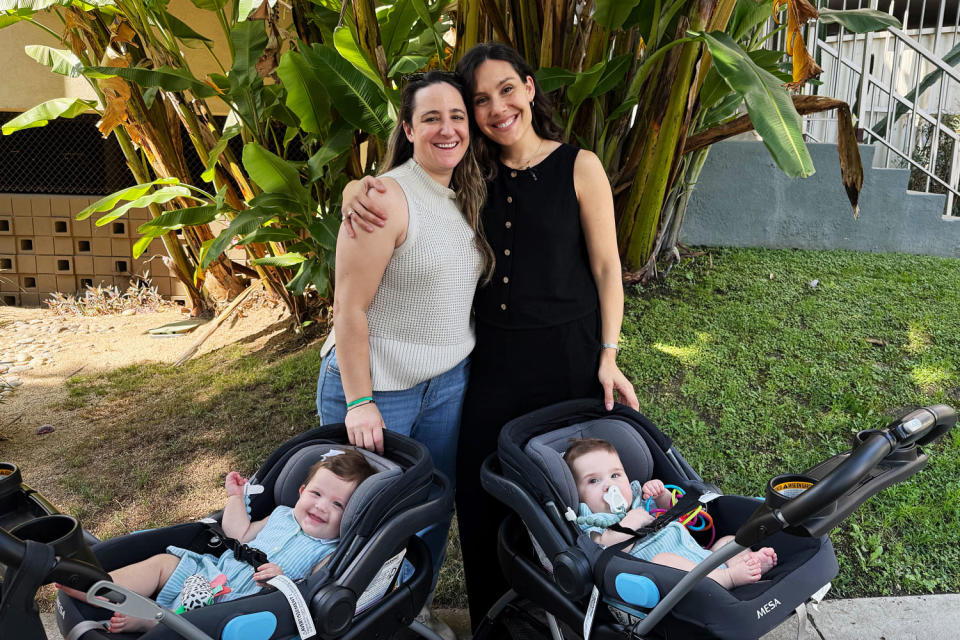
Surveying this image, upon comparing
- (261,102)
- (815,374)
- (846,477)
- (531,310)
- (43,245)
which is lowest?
(815,374)

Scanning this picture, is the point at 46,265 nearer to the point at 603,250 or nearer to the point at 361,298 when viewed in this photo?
the point at 361,298

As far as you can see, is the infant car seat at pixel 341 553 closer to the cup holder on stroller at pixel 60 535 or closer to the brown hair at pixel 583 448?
the cup holder on stroller at pixel 60 535

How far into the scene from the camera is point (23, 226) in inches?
250

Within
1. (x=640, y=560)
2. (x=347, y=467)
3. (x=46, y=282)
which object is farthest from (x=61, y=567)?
(x=46, y=282)

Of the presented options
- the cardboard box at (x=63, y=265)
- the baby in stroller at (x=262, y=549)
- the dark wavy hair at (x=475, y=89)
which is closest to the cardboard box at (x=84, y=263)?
the cardboard box at (x=63, y=265)

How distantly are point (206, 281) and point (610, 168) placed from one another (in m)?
3.22

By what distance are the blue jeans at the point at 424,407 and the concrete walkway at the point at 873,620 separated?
0.81 meters

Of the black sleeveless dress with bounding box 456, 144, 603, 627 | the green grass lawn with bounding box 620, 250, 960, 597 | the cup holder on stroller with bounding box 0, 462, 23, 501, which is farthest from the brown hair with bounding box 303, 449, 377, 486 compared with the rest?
the green grass lawn with bounding box 620, 250, 960, 597

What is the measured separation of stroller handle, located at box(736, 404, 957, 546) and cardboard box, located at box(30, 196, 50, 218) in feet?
22.5

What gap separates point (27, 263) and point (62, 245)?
0.39 meters

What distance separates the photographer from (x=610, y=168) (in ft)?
12.2

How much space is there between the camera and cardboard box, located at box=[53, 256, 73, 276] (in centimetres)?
638

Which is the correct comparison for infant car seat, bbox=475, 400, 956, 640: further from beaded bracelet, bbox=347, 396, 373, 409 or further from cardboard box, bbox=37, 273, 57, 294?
cardboard box, bbox=37, 273, 57, 294

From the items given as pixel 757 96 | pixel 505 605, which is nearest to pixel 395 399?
pixel 505 605
